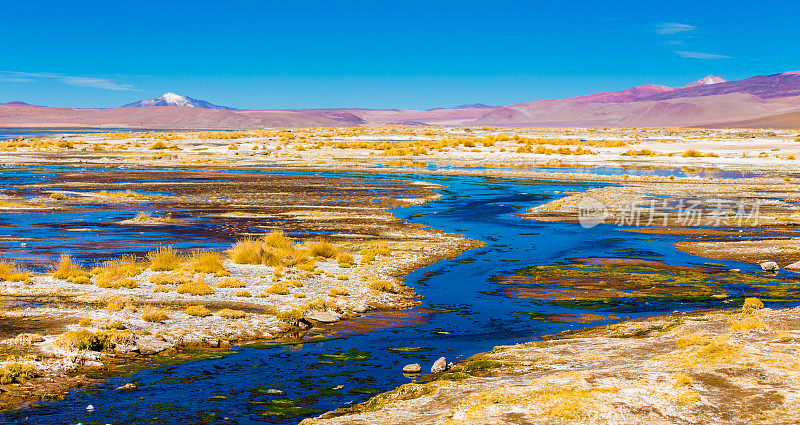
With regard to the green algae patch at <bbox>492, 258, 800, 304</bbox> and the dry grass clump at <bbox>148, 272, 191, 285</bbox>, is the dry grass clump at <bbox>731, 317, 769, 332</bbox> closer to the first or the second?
the green algae patch at <bbox>492, 258, 800, 304</bbox>

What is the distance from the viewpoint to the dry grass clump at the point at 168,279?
18281 mm

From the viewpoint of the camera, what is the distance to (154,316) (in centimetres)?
→ 1493

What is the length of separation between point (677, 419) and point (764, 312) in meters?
6.97

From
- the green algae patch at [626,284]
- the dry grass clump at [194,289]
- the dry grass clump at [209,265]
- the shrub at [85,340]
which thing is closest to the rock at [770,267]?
the green algae patch at [626,284]

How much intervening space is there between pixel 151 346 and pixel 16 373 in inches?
93.8

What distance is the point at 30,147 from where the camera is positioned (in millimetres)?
81812

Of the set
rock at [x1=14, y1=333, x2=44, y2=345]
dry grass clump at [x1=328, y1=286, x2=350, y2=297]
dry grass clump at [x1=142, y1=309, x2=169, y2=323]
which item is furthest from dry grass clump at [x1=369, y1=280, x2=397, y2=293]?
rock at [x1=14, y1=333, x2=44, y2=345]

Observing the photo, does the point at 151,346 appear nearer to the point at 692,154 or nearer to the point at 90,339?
the point at 90,339

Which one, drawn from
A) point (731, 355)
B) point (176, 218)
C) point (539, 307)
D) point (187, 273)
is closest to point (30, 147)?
point (176, 218)

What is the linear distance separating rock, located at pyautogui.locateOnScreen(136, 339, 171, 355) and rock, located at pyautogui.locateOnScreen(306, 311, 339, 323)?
10.1 feet

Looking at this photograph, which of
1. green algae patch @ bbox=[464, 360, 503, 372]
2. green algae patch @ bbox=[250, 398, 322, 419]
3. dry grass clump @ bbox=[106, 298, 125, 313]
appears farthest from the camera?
dry grass clump @ bbox=[106, 298, 125, 313]

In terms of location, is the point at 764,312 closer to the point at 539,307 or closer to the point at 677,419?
the point at 539,307

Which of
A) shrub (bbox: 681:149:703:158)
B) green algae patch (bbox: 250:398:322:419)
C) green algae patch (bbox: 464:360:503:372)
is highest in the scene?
shrub (bbox: 681:149:703:158)

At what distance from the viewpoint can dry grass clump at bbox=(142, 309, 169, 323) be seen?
14875 millimetres
